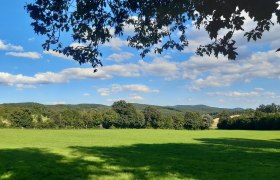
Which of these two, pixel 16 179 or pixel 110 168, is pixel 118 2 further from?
pixel 110 168

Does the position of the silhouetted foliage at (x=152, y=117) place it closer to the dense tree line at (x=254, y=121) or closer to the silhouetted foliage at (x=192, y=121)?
the silhouetted foliage at (x=192, y=121)

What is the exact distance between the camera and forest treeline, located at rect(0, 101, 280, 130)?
13212 cm

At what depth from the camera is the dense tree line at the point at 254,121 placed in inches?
5374

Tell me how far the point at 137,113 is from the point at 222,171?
134847 millimetres

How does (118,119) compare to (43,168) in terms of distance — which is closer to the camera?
(43,168)

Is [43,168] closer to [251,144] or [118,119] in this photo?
[251,144]

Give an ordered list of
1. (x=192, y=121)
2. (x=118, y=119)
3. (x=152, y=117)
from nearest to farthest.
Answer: (x=118, y=119) < (x=192, y=121) < (x=152, y=117)

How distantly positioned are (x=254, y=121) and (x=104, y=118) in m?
51.1

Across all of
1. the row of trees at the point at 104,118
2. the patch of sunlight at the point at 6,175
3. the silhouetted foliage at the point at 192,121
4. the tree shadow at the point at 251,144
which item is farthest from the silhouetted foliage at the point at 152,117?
the patch of sunlight at the point at 6,175

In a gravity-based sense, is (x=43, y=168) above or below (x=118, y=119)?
below

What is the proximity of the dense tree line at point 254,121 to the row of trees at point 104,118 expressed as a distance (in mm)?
7340

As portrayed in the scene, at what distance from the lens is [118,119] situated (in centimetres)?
15325

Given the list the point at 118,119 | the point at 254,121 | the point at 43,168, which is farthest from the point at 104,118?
the point at 43,168

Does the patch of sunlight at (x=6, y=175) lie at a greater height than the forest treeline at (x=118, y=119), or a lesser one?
lesser
